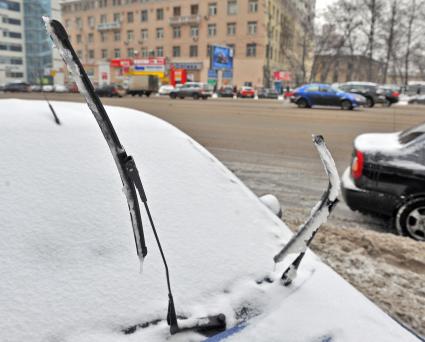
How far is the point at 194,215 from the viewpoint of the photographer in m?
1.72

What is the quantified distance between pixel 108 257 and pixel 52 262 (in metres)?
0.18

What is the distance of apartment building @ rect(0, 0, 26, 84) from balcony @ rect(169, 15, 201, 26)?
108 feet

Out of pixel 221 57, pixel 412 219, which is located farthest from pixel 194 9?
pixel 412 219

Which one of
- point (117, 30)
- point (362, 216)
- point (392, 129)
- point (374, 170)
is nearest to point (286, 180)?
point (362, 216)

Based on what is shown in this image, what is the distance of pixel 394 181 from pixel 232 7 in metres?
58.9

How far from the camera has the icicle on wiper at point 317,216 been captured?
139 cm

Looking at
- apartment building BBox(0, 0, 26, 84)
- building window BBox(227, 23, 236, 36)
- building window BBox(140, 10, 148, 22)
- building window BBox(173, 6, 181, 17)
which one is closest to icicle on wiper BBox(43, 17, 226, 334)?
building window BBox(227, 23, 236, 36)

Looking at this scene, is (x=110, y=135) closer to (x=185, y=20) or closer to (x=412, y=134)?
(x=412, y=134)

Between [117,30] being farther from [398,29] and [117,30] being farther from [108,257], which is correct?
[108,257]

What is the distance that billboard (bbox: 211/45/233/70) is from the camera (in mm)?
51719

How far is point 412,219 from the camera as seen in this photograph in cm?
397

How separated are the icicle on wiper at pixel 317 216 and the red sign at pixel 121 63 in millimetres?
67385

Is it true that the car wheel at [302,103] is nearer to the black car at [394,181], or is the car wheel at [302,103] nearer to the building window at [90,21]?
the black car at [394,181]

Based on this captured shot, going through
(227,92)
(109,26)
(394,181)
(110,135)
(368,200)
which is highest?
(109,26)
